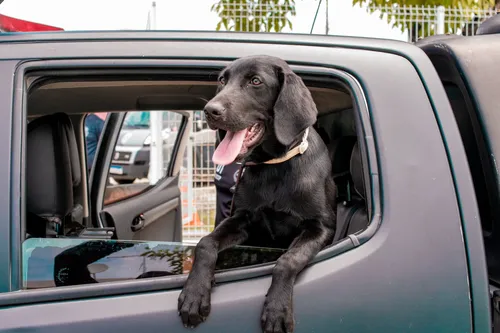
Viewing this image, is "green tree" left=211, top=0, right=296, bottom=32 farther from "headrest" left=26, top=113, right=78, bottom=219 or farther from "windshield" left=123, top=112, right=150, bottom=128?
"headrest" left=26, top=113, right=78, bottom=219

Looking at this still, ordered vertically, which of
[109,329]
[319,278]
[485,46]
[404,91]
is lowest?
[109,329]

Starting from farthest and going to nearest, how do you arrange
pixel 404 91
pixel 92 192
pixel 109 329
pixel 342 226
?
pixel 92 192, pixel 342 226, pixel 404 91, pixel 109 329

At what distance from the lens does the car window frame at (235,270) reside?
135 cm

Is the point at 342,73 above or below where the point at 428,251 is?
above

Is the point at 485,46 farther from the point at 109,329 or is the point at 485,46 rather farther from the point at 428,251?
the point at 109,329

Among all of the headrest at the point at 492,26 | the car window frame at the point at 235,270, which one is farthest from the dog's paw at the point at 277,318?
the headrest at the point at 492,26

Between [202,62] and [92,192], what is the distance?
2.04 metres

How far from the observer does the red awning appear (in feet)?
5.56

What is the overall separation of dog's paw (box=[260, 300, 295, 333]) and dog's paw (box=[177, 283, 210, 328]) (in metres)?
0.15

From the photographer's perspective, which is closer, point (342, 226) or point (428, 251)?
point (428, 251)

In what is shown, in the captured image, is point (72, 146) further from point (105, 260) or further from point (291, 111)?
point (291, 111)

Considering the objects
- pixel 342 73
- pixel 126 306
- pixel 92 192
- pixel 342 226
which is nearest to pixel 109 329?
pixel 126 306

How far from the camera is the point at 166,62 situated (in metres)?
1.49

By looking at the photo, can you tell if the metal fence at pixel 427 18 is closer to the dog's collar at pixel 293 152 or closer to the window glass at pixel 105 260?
the dog's collar at pixel 293 152
